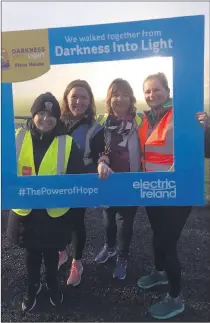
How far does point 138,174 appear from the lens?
Answer: 8.04 ft

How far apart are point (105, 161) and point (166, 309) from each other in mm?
1176

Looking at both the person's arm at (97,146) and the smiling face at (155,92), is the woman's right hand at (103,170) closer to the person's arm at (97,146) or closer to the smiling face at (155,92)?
the person's arm at (97,146)

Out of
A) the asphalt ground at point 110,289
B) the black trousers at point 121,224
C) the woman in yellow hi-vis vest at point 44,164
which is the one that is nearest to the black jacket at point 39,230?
the woman in yellow hi-vis vest at point 44,164

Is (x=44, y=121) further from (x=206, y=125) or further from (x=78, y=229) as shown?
(x=206, y=125)

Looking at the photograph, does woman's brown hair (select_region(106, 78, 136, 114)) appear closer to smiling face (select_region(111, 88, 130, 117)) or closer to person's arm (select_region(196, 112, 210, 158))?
smiling face (select_region(111, 88, 130, 117))

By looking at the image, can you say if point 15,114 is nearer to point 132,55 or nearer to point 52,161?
point 52,161

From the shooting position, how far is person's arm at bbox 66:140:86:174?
2463 millimetres

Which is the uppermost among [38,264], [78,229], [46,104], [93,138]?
[46,104]

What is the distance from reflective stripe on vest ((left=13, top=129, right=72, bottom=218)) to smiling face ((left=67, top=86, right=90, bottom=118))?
19 centimetres

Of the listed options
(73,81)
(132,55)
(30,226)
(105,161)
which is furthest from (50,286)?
(132,55)

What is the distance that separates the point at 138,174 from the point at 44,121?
28.7 inches

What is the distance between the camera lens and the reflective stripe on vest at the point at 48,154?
246 cm

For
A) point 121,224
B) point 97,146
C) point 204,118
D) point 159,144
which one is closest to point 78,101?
point 97,146

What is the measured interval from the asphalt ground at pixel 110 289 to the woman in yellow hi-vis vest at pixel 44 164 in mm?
512
